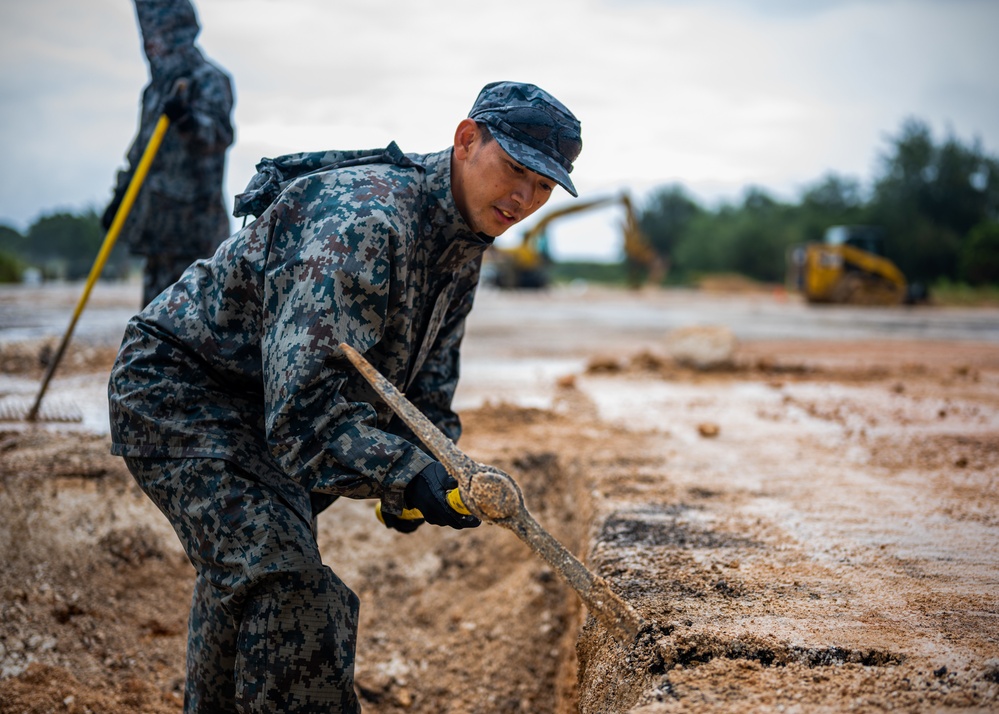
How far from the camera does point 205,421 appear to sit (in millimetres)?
1820

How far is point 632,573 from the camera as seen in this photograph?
2.27 meters

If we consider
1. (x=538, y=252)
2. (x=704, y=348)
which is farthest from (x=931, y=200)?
(x=704, y=348)

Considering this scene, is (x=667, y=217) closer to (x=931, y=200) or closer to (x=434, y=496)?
(x=931, y=200)

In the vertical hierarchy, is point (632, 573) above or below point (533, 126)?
below

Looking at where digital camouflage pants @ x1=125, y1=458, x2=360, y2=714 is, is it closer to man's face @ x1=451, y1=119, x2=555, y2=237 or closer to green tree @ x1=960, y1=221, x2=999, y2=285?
man's face @ x1=451, y1=119, x2=555, y2=237

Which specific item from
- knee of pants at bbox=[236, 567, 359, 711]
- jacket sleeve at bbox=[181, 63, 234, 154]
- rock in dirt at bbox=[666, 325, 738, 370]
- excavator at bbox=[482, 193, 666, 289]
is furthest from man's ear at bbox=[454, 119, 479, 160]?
excavator at bbox=[482, 193, 666, 289]

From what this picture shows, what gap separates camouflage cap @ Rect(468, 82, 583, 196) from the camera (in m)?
1.76

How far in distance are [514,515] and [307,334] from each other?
1.69 feet

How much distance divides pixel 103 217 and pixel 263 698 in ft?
12.0

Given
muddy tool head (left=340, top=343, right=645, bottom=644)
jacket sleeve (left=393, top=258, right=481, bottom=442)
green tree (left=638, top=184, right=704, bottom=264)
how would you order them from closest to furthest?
muddy tool head (left=340, top=343, right=645, bottom=644) < jacket sleeve (left=393, top=258, right=481, bottom=442) < green tree (left=638, top=184, right=704, bottom=264)

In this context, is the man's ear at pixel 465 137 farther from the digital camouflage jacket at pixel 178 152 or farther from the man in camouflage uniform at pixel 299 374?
the digital camouflage jacket at pixel 178 152

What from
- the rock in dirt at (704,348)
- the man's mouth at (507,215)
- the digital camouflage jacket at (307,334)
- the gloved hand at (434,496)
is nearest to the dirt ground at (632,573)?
the gloved hand at (434,496)

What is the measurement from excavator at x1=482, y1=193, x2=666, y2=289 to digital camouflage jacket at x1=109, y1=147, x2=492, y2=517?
21.6m

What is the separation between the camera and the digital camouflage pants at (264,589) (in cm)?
170
